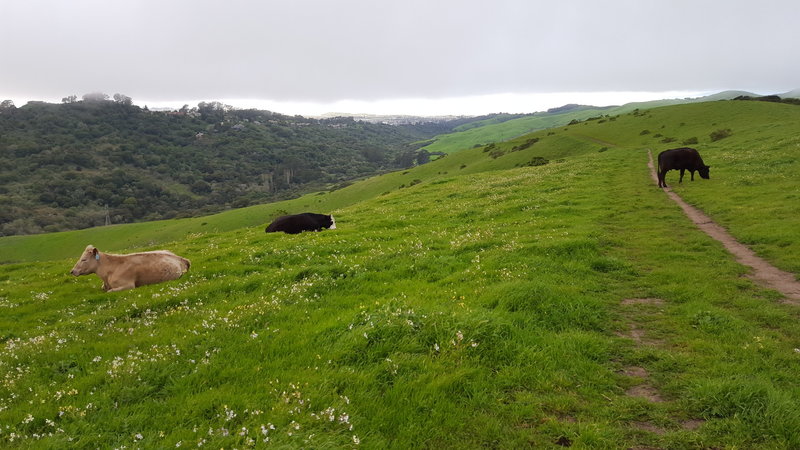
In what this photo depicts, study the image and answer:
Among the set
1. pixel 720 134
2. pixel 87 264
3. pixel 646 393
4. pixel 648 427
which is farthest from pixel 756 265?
pixel 720 134

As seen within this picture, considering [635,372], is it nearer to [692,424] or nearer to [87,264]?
[692,424]

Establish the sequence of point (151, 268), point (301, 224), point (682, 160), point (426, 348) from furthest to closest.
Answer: point (682, 160) < point (301, 224) < point (151, 268) < point (426, 348)

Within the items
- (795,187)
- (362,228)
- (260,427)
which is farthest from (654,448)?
(795,187)

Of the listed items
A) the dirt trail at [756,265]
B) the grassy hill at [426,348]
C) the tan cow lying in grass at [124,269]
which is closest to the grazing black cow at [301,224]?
the grassy hill at [426,348]

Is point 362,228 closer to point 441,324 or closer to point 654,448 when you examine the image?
point 441,324

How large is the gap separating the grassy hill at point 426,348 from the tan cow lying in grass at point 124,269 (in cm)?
67

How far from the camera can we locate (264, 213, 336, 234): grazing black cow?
22812 mm

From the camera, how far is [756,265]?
12180 mm

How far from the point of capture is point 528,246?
556 inches

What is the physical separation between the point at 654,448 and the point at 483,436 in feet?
7.12

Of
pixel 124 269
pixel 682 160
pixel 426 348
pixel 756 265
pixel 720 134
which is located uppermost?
pixel 720 134

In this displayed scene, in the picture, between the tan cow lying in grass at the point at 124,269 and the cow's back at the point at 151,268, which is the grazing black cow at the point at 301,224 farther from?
the tan cow lying in grass at the point at 124,269

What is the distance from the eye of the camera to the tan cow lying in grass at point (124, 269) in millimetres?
12984

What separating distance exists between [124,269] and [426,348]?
11435mm
